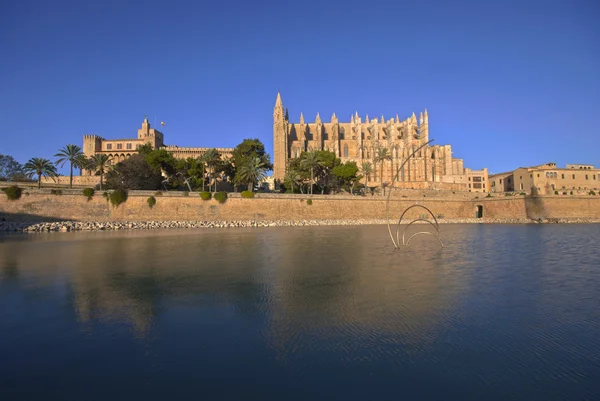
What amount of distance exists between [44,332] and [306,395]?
17.7 ft

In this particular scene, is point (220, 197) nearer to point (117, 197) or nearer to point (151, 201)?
point (151, 201)

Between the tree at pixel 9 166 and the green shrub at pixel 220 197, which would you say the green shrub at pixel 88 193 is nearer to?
the green shrub at pixel 220 197

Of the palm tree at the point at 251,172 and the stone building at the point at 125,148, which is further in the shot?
the stone building at the point at 125,148

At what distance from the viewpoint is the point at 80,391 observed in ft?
16.6

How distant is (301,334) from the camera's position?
6.94 metres

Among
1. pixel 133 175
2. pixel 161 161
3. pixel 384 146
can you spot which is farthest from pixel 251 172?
pixel 384 146

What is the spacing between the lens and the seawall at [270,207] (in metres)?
41.2

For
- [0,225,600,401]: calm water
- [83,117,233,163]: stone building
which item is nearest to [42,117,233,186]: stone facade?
[83,117,233,163]: stone building

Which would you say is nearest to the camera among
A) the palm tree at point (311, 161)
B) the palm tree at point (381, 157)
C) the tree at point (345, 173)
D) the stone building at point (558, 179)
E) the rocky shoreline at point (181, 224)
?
the rocky shoreline at point (181, 224)

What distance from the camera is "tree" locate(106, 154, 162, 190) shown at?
49625mm

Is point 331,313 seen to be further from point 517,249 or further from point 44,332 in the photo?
point 517,249

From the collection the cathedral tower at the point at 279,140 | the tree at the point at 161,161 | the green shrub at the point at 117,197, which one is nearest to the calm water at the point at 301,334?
the green shrub at the point at 117,197

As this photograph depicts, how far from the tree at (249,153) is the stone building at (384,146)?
43.8 feet

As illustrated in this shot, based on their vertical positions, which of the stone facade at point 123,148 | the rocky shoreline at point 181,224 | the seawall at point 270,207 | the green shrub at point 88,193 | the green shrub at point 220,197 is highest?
the stone facade at point 123,148
